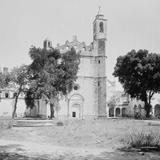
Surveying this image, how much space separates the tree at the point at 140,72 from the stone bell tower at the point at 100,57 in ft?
18.5

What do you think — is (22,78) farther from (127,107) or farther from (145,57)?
(127,107)

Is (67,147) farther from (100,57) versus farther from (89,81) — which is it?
(100,57)

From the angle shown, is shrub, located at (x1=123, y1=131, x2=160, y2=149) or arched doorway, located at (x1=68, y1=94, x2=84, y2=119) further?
arched doorway, located at (x1=68, y1=94, x2=84, y2=119)

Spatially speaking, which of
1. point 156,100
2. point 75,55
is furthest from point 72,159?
point 156,100

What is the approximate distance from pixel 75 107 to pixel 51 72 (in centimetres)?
1245

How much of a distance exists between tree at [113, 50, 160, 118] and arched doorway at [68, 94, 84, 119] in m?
9.51

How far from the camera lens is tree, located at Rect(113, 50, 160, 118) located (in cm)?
3803

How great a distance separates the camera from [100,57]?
47.6 meters

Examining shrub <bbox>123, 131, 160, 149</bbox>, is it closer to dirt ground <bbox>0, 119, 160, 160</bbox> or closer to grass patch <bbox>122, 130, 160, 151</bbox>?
grass patch <bbox>122, 130, 160, 151</bbox>

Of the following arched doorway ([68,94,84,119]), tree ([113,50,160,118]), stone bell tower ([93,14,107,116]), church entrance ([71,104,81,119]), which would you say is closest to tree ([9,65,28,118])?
arched doorway ([68,94,84,119])

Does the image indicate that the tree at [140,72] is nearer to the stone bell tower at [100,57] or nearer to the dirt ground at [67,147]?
the stone bell tower at [100,57]

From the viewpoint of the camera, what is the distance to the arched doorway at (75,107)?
46188 mm

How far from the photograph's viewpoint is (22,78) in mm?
38531

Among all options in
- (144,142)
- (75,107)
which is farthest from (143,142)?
(75,107)
